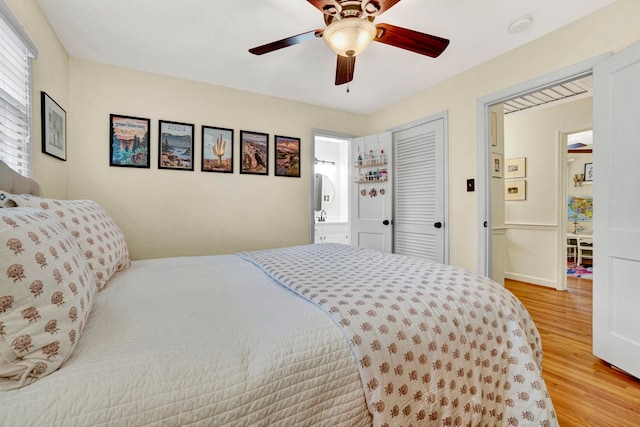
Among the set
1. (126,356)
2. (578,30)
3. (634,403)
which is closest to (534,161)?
(578,30)

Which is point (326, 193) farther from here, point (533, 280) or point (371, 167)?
point (533, 280)

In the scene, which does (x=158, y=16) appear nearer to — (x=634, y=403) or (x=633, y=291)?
(x=633, y=291)

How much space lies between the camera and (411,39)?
1.68 meters

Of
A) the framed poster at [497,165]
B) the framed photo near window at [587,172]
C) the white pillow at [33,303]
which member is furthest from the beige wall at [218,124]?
the framed photo near window at [587,172]

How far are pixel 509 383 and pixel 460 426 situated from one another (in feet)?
1.05

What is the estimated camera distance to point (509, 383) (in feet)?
3.71

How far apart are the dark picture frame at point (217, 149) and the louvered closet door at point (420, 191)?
1989mm

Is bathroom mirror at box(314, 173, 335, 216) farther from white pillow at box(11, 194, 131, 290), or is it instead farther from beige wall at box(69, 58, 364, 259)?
white pillow at box(11, 194, 131, 290)

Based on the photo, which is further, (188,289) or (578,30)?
(578,30)

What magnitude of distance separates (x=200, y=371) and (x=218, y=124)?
9.18 ft

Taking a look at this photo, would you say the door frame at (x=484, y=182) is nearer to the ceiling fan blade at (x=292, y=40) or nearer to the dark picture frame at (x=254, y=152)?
the ceiling fan blade at (x=292, y=40)

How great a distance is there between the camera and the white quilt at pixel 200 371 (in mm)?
562

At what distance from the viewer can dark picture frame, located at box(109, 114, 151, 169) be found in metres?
2.58

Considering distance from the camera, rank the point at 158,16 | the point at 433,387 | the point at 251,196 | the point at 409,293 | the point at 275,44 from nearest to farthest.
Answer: the point at 433,387 → the point at 409,293 → the point at 275,44 → the point at 158,16 → the point at 251,196
